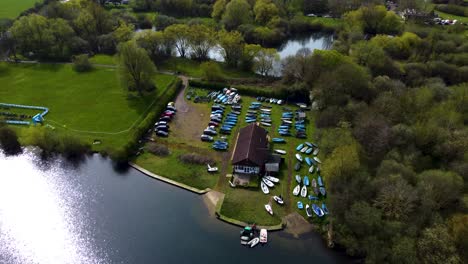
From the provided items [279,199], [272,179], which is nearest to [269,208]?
[279,199]

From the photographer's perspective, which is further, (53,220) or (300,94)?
(300,94)

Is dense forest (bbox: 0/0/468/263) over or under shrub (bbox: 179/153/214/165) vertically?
over

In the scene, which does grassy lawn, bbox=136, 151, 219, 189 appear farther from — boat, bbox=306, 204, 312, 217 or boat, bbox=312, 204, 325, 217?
boat, bbox=312, 204, 325, 217

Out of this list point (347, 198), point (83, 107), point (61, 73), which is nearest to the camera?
point (347, 198)

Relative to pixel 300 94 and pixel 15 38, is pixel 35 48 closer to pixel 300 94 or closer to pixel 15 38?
pixel 15 38

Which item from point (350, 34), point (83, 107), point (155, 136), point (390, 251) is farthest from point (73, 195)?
point (350, 34)

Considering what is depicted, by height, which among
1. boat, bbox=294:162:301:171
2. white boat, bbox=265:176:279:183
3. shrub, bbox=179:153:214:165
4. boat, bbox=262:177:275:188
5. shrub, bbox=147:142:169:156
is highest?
shrub, bbox=147:142:169:156

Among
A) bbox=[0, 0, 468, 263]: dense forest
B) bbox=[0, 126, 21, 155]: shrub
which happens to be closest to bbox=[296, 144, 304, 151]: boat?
bbox=[0, 0, 468, 263]: dense forest
